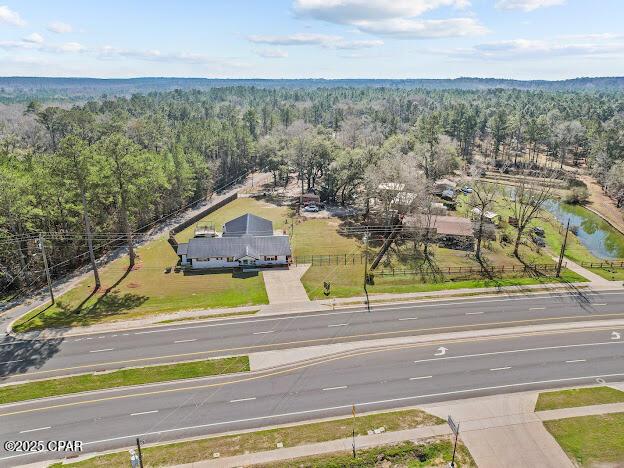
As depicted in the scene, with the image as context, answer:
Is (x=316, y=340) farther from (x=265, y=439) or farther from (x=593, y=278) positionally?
(x=593, y=278)

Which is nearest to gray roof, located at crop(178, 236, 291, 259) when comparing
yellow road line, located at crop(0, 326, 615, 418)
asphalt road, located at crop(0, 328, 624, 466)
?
yellow road line, located at crop(0, 326, 615, 418)

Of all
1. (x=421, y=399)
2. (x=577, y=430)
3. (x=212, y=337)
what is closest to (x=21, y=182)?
(x=212, y=337)

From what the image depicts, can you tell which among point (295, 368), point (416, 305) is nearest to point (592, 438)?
point (416, 305)

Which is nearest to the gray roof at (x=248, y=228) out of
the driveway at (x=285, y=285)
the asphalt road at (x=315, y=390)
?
the driveway at (x=285, y=285)

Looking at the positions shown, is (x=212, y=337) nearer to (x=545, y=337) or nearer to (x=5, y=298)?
(x=5, y=298)

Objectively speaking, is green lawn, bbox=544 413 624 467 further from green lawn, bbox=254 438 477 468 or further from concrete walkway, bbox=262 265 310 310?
concrete walkway, bbox=262 265 310 310
